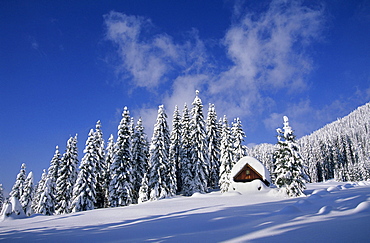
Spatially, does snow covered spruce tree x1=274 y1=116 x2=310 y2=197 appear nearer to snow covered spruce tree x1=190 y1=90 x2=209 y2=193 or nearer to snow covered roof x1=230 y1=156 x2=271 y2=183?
snow covered roof x1=230 y1=156 x2=271 y2=183

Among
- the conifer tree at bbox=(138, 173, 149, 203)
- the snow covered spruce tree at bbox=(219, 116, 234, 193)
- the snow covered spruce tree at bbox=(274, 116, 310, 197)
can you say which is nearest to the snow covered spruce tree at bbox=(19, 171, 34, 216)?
the conifer tree at bbox=(138, 173, 149, 203)

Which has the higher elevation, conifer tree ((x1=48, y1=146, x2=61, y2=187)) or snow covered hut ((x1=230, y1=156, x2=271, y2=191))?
conifer tree ((x1=48, y1=146, x2=61, y2=187))

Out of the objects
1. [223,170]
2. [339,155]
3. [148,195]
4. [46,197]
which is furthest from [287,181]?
[339,155]

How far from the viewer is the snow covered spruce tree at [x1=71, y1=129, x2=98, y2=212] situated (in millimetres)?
32062

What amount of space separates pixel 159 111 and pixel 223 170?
16647 millimetres

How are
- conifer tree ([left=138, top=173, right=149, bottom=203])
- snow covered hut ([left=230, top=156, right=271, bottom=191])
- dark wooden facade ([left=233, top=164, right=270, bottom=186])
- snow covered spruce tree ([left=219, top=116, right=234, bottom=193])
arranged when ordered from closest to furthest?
snow covered hut ([left=230, top=156, right=271, bottom=191]) → dark wooden facade ([left=233, top=164, right=270, bottom=186]) → conifer tree ([left=138, top=173, right=149, bottom=203]) → snow covered spruce tree ([left=219, top=116, right=234, bottom=193])

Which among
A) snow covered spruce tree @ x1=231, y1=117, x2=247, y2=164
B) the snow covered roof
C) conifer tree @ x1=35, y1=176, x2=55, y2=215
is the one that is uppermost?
snow covered spruce tree @ x1=231, y1=117, x2=247, y2=164

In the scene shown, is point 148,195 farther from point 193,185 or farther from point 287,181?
point 287,181

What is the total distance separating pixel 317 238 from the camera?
7.04 m

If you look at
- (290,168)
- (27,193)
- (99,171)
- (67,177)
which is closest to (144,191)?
(99,171)

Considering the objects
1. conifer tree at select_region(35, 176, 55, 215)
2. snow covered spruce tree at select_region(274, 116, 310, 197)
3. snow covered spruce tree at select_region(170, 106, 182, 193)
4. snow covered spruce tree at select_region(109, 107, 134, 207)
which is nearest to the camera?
snow covered spruce tree at select_region(274, 116, 310, 197)

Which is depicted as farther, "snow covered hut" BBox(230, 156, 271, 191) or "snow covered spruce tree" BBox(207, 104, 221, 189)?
"snow covered spruce tree" BBox(207, 104, 221, 189)

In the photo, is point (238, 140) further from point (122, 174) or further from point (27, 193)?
point (27, 193)

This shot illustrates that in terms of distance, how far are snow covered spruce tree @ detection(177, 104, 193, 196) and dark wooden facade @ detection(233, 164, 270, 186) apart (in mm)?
8653
